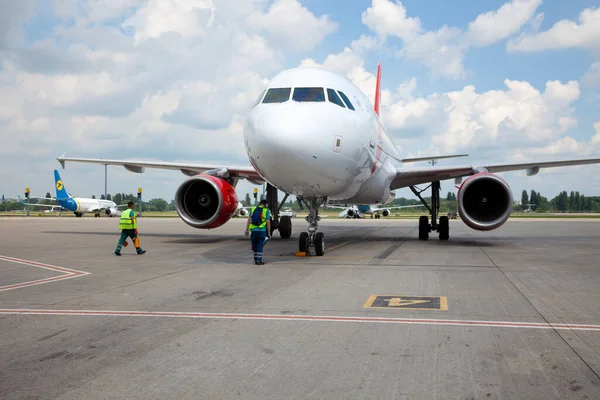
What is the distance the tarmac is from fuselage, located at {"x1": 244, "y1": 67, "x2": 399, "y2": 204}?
6.46 ft

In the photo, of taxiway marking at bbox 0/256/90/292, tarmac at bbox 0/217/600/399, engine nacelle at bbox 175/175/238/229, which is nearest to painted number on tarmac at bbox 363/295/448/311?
tarmac at bbox 0/217/600/399

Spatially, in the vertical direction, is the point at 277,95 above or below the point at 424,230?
above

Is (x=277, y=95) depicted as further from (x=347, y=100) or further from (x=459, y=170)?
(x=459, y=170)

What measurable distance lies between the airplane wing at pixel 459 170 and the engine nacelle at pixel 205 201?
568 centimetres

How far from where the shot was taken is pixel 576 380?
11.8 feet

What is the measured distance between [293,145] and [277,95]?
1.72m

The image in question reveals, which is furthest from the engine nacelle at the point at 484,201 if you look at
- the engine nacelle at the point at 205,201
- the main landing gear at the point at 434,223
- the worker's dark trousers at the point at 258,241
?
the engine nacelle at the point at 205,201

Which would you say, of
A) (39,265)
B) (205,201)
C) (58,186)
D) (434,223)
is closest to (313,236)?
(205,201)

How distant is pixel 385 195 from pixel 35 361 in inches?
560

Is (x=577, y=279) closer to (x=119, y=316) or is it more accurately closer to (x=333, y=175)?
(x=333, y=175)

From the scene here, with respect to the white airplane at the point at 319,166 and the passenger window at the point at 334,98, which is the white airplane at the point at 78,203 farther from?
the passenger window at the point at 334,98

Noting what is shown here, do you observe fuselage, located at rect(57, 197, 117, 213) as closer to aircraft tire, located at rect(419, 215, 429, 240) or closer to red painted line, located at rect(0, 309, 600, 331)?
aircraft tire, located at rect(419, 215, 429, 240)

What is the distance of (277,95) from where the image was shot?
429 inches

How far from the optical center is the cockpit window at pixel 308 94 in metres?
10.8
